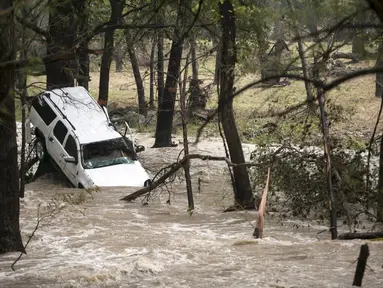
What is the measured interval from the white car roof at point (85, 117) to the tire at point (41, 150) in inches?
43.0

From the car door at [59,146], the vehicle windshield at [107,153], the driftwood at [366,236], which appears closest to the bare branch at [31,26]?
the driftwood at [366,236]

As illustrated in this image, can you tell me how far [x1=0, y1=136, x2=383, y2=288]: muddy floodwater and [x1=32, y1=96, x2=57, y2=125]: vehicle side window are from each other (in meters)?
2.95

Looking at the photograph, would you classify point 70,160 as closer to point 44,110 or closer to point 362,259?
point 44,110

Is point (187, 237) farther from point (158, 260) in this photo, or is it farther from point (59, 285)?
point (59, 285)

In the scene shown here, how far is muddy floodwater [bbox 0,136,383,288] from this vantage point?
8.95m

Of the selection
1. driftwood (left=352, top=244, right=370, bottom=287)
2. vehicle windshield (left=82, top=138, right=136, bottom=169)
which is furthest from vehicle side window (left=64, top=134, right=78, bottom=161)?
driftwood (left=352, top=244, right=370, bottom=287)

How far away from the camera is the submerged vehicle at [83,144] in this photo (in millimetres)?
18578

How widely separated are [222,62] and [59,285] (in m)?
8.29

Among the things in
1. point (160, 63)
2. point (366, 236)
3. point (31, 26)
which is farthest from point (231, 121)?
point (366, 236)

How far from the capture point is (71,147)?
1927 cm

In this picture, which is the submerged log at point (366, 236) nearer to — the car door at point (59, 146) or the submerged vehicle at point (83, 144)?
the submerged vehicle at point (83, 144)

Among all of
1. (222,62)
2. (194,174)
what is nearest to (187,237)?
(222,62)

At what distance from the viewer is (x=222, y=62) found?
52.9 ft

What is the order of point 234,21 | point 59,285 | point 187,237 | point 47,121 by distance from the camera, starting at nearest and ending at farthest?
point 59,285, point 187,237, point 234,21, point 47,121
